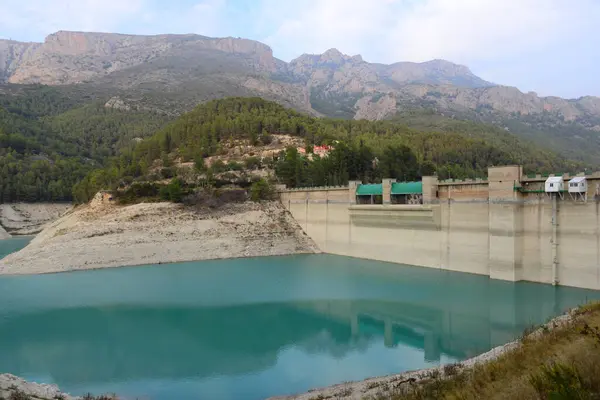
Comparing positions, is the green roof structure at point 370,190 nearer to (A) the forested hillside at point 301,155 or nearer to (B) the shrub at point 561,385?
(A) the forested hillside at point 301,155

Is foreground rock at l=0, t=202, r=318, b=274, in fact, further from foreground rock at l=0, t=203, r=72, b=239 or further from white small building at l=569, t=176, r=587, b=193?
foreground rock at l=0, t=203, r=72, b=239

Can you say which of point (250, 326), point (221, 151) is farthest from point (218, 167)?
point (250, 326)

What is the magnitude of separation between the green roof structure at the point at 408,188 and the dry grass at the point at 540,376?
2473 centimetres

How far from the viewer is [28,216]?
7762cm

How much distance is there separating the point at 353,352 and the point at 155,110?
451ft

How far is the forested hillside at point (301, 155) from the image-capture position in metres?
55.8

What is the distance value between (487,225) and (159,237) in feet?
98.6

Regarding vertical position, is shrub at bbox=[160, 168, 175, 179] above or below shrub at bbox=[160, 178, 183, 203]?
above

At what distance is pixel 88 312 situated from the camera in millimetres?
26656

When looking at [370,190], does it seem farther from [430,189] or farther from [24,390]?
[24,390]

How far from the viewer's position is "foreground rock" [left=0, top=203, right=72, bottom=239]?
2928 inches

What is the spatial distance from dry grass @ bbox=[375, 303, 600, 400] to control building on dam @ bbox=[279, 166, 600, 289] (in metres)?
15.9

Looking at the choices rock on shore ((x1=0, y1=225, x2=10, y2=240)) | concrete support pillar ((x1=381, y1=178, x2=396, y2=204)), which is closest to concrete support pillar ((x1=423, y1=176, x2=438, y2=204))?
concrete support pillar ((x1=381, y1=178, x2=396, y2=204))

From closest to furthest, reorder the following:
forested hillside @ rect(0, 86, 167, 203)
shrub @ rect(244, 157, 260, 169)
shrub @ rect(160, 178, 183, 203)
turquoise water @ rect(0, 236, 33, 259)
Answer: shrub @ rect(160, 178, 183, 203) → turquoise water @ rect(0, 236, 33, 259) → shrub @ rect(244, 157, 260, 169) → forested hillside @ rect(0, 86, 167, 203)
